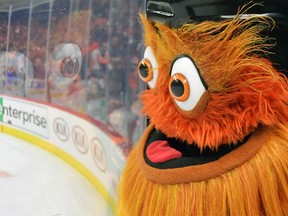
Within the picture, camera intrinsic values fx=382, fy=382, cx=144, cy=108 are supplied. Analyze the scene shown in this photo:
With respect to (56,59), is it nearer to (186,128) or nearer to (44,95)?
(44,95)

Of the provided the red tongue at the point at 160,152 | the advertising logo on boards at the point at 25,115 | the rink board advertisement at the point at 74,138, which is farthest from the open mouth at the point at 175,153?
the advertising logo on boards at the point at 25,115

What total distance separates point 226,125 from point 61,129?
2.47 ft

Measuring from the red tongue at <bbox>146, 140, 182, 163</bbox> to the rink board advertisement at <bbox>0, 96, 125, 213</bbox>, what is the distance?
37 centimetres

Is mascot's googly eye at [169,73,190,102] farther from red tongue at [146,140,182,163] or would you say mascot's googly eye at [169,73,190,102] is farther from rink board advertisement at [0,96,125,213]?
rink board advertisement at [0,96,125,213]

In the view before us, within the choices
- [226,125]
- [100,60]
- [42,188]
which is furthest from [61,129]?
[226,125]

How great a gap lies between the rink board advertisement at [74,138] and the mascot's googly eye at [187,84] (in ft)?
1.51

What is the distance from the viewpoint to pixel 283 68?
43cm

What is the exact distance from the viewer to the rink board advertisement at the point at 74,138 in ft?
3.00

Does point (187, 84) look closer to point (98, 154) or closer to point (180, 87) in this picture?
point (180, 87)

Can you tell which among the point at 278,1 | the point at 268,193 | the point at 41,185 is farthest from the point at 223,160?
the point at 41,185

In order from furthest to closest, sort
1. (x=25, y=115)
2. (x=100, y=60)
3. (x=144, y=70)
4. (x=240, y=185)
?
(x=25, y=115)
(x=100, y=60)
(x=144, y=70)
(x=240, y=185)

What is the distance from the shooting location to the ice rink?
3.25 ft

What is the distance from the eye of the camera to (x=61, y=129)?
3.63 ft

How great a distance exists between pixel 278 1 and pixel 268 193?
205 mm
